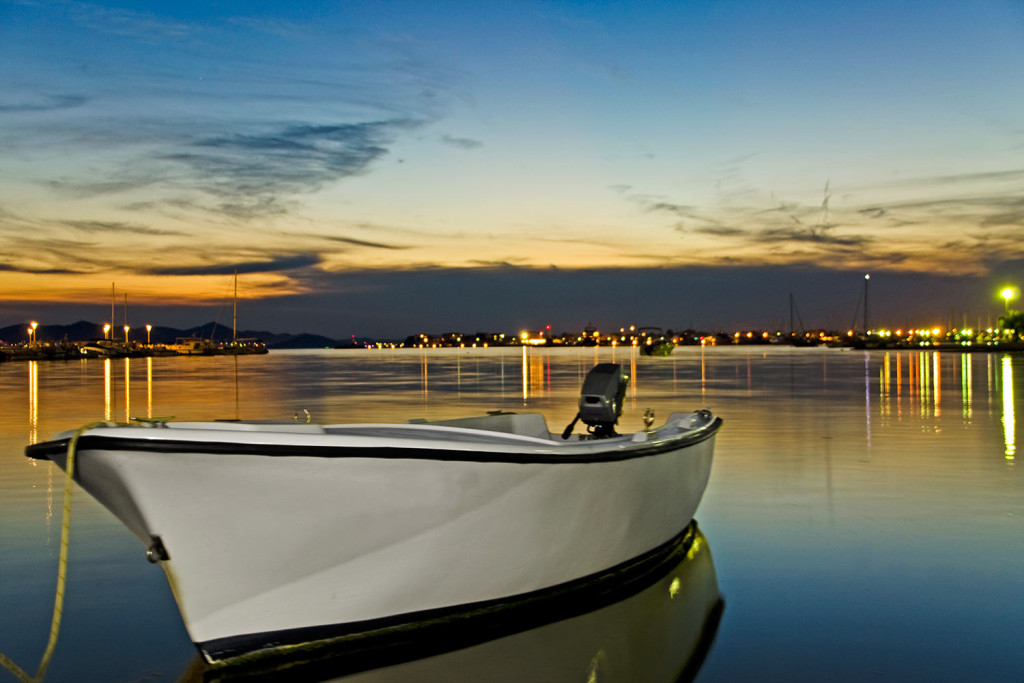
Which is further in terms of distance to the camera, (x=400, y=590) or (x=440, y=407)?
(x=440, y=407)

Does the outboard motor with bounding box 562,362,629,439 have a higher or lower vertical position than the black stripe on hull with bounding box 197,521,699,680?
higher

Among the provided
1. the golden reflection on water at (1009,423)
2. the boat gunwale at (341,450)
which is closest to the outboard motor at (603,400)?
the boat gunwale at (341,450)

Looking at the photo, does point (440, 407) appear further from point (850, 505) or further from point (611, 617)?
point (611, 617)

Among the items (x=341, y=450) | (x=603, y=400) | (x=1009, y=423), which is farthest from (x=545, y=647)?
(x=1009, y=423)

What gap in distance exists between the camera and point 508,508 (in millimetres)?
6539

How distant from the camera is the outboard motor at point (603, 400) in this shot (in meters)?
9.83

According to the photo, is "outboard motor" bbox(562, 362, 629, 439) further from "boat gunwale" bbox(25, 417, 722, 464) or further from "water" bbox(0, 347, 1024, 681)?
"boat gunwale" bbox(25, 417, 722, 464)

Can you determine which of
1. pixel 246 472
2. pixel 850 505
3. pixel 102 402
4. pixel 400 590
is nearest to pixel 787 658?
pixel 400 590

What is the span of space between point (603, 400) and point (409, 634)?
13.4ft

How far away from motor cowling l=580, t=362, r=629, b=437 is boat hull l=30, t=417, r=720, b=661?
274cm

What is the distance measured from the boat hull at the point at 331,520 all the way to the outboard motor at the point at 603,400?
8.99ft

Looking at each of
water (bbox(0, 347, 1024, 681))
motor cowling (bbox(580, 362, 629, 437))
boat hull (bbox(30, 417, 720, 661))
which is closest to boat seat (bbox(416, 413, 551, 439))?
motor cowling (bbox(580, 362, 629, 437))

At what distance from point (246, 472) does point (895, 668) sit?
179 inches

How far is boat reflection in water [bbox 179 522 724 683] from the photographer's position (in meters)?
6.01
